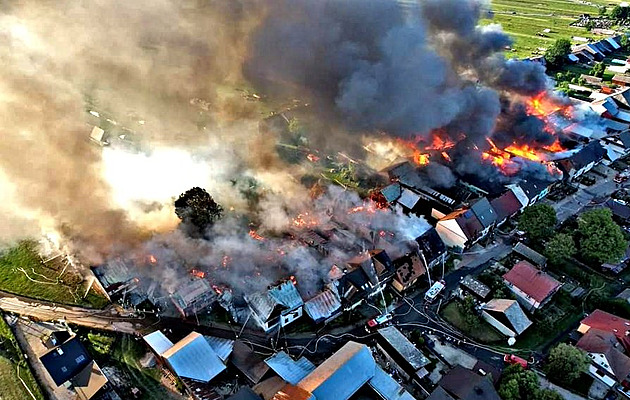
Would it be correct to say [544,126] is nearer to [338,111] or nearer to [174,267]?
[338,111]

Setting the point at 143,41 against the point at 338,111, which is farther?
the point at 338,111

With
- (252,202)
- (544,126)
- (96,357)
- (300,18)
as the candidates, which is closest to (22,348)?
(96,357)

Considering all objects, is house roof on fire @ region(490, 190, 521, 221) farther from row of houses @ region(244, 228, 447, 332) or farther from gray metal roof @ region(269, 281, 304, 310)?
gray metal roof @ region(269, 281, 304, 310)

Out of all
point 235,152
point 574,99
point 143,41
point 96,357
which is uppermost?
point 143,41

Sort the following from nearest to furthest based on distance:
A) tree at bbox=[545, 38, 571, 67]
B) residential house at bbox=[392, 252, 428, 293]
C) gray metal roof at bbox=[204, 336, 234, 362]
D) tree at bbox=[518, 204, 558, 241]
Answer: gray metal roof at bbox=[204, 336, 234, 362], residential house at bbox=[392, 252, 428, 293], tree at bbox=[518, 204, 558, 241], tree at bbox=[545, 38, 571, 67]

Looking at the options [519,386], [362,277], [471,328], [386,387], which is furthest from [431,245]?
[386,387]

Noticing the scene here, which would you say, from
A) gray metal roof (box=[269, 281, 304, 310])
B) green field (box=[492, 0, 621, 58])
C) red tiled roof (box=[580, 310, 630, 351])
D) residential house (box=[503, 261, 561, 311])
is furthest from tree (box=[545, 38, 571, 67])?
gray metal roof (box=[269, 281, 304, 310])

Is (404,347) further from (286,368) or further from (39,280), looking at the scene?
(39,280)
